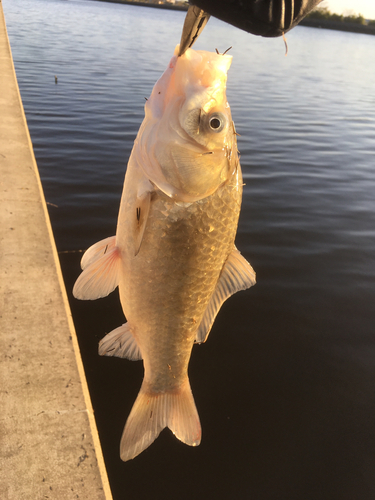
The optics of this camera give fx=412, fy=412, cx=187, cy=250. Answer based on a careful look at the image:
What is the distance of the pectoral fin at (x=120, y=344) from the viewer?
8.12 ft

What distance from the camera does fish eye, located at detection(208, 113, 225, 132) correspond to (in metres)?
1.92

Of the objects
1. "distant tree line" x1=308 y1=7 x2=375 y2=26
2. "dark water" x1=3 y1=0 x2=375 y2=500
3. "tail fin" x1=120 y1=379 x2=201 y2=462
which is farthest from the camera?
"distant tree line" x1=308 y1=7 x2=375 y2=26

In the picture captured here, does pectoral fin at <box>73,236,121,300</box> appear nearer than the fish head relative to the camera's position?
No

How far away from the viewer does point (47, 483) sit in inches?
86.0

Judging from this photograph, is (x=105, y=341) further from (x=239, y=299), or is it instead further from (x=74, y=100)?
(x=74, y=100)

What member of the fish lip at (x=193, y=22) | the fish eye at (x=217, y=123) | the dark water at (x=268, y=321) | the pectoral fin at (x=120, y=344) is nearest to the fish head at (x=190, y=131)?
the fish eye at (x=217, y=123)

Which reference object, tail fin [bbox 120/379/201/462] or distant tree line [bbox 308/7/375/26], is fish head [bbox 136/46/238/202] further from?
distant tree line [bbox 308/7/375/26]

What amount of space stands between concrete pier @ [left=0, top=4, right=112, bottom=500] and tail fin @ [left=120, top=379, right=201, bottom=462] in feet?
0.78

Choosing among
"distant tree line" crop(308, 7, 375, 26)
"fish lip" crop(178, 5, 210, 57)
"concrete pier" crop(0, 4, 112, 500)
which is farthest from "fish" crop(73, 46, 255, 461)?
"distant tree line" crop(308, 7, 375, 26)

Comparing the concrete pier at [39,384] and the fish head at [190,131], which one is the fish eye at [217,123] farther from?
the concrete pier at [39,384]

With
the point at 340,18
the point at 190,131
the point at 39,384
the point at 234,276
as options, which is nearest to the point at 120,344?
the point at 39,384

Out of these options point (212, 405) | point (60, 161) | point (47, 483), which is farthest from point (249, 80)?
point (47, 483)

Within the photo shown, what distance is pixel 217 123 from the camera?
1.94m

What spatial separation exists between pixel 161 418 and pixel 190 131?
170 centimetres
